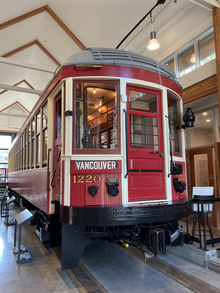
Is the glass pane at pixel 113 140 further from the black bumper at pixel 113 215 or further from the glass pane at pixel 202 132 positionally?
the glass pane at pixel 202 132

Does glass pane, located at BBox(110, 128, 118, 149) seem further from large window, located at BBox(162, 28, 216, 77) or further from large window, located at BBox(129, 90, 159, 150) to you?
large window, located at BBox(162, 28, 216, 77)

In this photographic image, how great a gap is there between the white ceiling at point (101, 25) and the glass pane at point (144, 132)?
3.61 meters

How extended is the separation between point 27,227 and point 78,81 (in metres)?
5.39

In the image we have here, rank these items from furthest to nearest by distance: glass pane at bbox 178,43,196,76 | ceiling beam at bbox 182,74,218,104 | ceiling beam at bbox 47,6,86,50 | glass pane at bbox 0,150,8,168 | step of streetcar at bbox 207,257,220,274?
glass pane at bbox 0,150,8,168 → ceiling beam at bbox 47,6,86,50 → glass pane at bbox 178,43,196,76 → ceiling beam at bbox 182,74,218,104 → step of streetcar at bbox 207,257,220,274

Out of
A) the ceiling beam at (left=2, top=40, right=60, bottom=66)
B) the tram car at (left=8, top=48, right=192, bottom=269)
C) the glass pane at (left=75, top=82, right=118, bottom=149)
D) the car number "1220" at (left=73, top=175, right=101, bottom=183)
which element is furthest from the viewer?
the ceiling beam at (left=2, top=40, right=60, bottom=66)

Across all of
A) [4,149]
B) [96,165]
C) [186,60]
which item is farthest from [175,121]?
[4,149]

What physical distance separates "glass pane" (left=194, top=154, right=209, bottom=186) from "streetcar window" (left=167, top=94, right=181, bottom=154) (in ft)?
9.77

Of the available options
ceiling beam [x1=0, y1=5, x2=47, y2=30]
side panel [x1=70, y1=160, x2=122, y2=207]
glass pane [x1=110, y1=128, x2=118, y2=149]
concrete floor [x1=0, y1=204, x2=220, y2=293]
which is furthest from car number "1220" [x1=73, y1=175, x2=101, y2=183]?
ceiling beam [x1=0, y1=5, x2=47, y2=30]

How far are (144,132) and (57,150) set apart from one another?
132 cm

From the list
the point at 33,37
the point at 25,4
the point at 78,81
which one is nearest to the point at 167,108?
the point at 78,81

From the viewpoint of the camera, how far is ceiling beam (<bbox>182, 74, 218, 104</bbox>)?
5.32m

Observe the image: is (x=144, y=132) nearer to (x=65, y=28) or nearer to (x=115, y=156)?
(x=115, y=156)

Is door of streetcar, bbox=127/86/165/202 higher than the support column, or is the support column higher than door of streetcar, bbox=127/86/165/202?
Result: the support column

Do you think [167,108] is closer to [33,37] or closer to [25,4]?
[25,4]
